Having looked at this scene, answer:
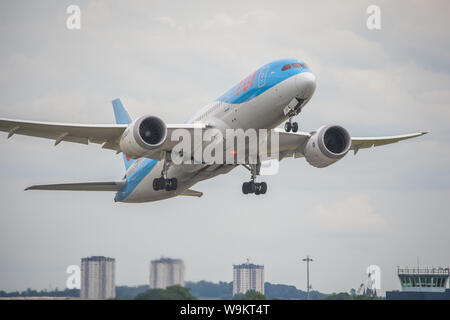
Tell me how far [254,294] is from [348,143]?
29.1 feet

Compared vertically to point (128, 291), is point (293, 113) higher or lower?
higher

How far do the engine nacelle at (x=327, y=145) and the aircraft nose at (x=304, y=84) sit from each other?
6.10 m

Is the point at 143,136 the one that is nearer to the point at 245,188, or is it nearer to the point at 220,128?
the point at 220,128

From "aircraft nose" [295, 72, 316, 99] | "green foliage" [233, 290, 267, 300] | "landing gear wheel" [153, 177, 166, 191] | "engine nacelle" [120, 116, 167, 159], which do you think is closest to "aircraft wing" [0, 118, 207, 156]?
"engine nacelle" [120, 116, 167, 159]

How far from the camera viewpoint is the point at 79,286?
32.1 metres

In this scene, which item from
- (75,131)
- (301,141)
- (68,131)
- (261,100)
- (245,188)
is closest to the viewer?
(261,100)

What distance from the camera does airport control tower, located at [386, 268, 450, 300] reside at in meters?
46.3

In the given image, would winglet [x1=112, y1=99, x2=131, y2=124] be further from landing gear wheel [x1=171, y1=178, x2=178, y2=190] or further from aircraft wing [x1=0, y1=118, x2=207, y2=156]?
landing gear wheel [x1=171, y1=178, x2=178, y2=190]

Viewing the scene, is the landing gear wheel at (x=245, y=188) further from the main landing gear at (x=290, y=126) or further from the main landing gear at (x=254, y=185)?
the main landing gear at (x=290, y=126)

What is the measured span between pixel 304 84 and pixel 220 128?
462 centimetres

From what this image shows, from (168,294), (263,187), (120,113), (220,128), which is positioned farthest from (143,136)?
(120,113)

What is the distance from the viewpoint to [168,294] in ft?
100

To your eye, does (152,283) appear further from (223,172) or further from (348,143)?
(348,143)
